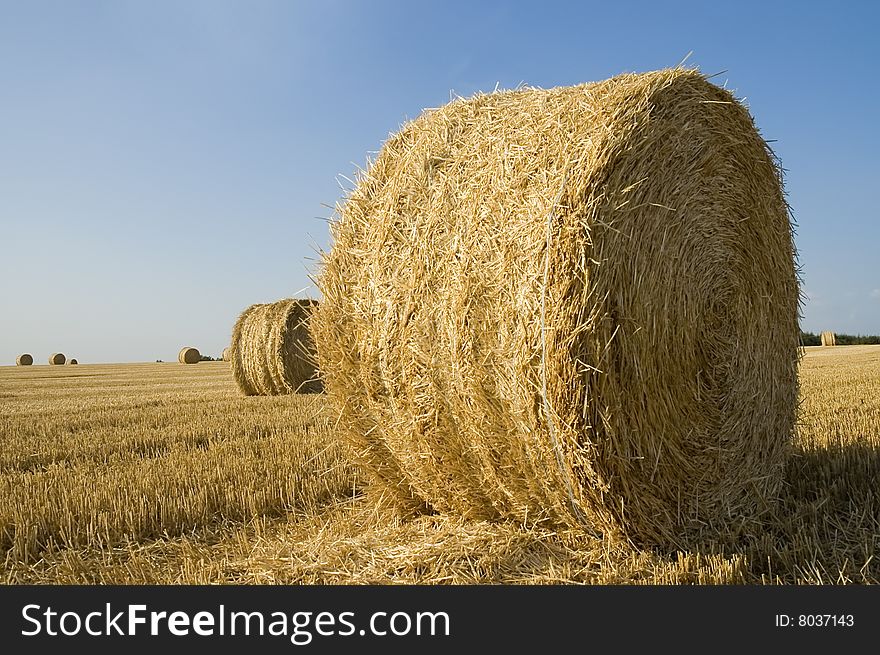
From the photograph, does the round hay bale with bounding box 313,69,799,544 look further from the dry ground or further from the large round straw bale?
the large round straw bale

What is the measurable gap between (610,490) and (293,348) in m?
9.53

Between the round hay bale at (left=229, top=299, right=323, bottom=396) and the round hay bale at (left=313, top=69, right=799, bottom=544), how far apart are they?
7.94m

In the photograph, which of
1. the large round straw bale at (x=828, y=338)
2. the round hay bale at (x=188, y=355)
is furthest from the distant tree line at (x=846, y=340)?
the round hay bale at (x=188, y=355)

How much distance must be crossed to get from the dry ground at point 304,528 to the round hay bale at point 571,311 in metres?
0.24

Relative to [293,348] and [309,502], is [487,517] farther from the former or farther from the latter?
[293,348]

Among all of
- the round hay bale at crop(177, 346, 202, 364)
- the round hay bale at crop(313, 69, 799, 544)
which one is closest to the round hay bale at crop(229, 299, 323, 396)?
the round hay bale at crop(313, 69, 799, 544)

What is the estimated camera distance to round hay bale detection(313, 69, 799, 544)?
3275 millimetres

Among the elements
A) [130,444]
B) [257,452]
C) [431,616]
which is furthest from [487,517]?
[130,444]

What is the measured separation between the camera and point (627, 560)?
3482 millimetres

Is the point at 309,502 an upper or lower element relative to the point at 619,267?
lower

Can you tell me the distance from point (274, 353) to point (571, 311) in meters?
9.64

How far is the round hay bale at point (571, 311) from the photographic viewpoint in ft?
10.7

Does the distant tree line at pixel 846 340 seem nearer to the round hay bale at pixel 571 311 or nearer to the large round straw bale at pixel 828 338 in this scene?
the large round straw bale at pixel 828 338

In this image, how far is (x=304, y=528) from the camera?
14.3ft
